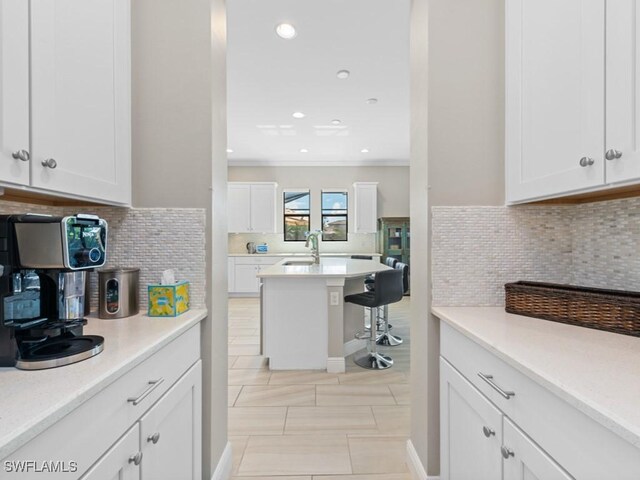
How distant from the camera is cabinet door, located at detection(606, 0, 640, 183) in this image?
87cm

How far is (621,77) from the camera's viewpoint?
90cm

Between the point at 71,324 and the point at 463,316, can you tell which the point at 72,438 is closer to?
the point at 71,324

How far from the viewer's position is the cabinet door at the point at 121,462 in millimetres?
721

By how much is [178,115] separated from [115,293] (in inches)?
32.0

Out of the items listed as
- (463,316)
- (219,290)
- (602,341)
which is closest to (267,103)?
(219,290)

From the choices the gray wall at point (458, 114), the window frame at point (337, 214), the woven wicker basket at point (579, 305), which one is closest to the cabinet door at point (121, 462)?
the gray wall at point (458, 114)

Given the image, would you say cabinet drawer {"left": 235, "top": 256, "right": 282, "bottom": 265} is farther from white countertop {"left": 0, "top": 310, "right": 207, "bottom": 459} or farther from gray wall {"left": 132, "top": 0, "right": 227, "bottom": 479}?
white countertop {"left": 0, "top": 310, "right": 207, "bottom": 459}

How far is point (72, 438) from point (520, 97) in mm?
1826

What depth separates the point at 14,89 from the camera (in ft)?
2.74

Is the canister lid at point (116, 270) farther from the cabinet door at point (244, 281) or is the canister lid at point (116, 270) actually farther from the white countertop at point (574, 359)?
the cabinet door at point (244, 281)

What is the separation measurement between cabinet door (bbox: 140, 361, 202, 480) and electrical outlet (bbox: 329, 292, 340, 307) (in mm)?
1710

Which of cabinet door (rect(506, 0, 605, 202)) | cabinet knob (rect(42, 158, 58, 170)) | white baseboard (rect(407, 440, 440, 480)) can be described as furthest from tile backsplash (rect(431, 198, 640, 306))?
cabinet knob (rect(42, 158, 58, 170))

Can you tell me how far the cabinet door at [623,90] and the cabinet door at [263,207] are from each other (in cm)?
623

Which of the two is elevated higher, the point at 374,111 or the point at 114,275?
the point at 374,111
